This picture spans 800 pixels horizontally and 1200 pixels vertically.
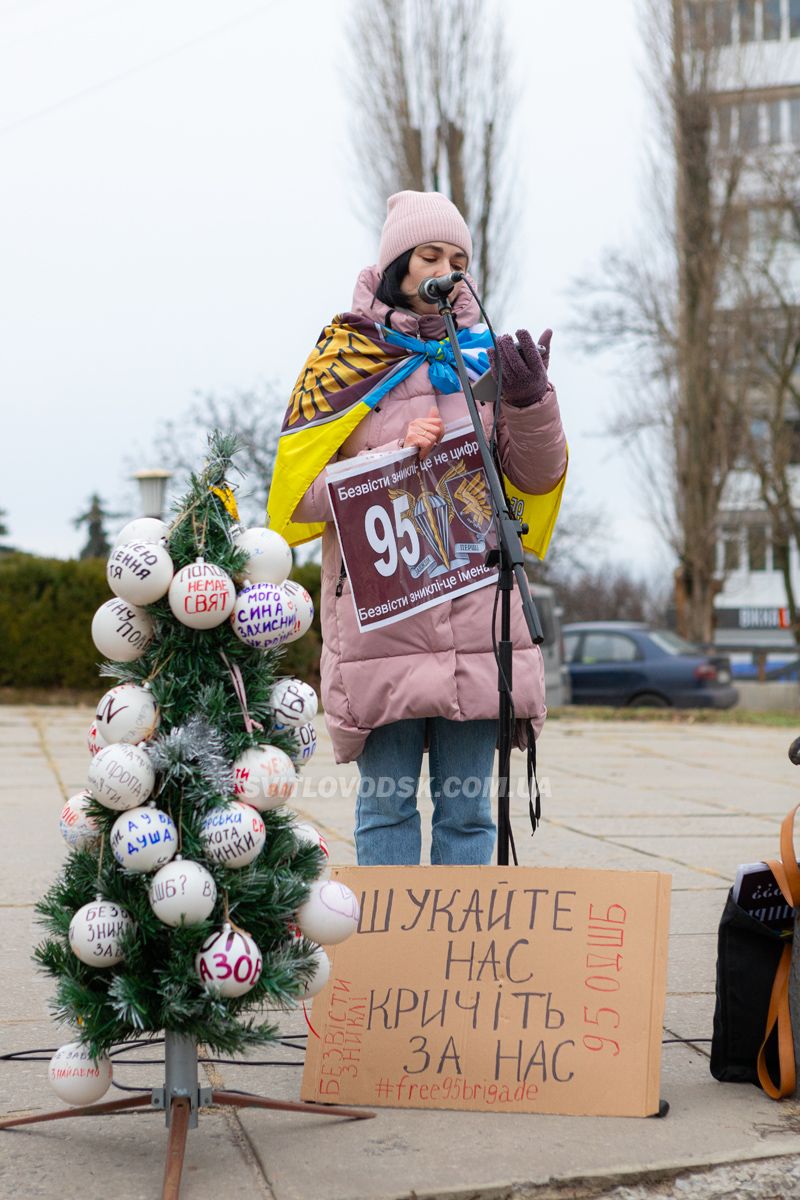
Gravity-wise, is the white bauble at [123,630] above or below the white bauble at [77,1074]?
above

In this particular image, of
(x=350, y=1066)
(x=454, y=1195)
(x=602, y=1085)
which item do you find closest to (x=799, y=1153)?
(x=602, y=1085)

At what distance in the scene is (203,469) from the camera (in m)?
2.47

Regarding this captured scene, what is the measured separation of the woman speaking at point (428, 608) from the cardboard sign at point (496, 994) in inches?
10.5

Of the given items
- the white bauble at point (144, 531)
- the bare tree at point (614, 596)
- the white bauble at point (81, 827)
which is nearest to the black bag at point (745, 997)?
the white bauble at point (81, 827)

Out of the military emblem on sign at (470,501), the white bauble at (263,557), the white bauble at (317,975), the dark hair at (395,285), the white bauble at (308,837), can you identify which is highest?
the dark hair at (395,285)

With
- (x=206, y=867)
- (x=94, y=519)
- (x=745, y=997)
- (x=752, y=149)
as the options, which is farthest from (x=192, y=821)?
(x=94, y=519)

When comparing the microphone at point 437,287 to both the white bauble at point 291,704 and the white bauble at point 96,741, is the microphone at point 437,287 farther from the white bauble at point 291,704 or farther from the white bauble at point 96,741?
the white bauble at point 96,741

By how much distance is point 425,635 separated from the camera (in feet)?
9.60

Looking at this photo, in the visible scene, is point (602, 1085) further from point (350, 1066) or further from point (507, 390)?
point (507, 390)

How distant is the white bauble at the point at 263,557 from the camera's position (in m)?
2.41

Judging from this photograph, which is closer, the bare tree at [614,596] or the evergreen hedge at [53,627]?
the evergreen hedge at [53,627]

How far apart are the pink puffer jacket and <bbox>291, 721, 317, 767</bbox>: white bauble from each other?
1.38 feet

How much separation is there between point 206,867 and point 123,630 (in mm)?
Answer: 443

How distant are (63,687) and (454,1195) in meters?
12.4
